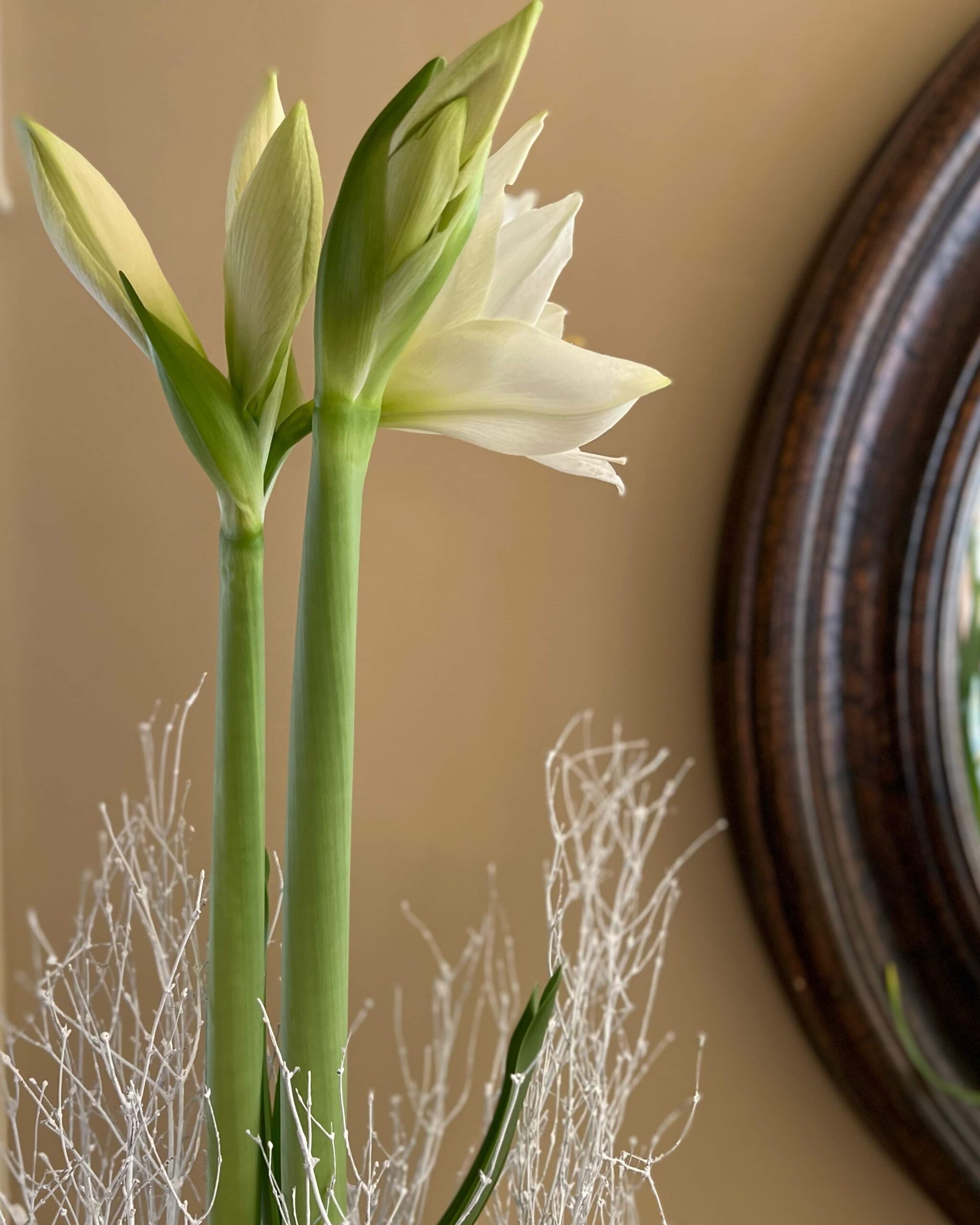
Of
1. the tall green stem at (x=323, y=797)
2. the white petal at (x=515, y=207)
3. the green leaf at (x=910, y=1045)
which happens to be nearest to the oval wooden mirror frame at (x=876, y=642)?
the green leaf at (x=910, y=1045)

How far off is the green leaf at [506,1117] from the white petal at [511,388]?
20cm

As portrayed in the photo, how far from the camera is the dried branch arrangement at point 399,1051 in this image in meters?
0.35

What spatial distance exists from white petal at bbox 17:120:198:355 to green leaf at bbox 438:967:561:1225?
0.88 feet

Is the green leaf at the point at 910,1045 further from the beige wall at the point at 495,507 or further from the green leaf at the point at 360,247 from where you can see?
the green leaf at the point at 360,247

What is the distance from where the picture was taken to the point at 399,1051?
67 centimetres

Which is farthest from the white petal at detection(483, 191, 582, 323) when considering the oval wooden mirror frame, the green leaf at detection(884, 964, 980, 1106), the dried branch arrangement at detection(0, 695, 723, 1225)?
the green leaf at detection(884, 964, 980, 1106)

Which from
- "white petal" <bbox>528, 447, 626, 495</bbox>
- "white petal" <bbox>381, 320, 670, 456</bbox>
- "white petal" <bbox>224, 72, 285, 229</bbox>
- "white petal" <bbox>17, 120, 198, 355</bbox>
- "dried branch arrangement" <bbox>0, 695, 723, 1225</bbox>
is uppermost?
"white petal" <bbox>224, 72, 285, 229</bbox>

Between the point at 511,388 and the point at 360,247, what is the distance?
7 cm

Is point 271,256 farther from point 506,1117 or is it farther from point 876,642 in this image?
point 876,642

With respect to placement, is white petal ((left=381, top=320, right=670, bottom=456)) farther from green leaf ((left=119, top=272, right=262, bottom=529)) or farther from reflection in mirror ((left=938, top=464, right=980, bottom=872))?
reflection in mirror ((left=938, top=464, right=980, bottom=872))

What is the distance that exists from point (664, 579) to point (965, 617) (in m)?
0.20

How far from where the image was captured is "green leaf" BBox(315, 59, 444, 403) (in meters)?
0.30

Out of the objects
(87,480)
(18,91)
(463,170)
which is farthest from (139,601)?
(463,170)

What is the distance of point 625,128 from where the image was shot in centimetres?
67
